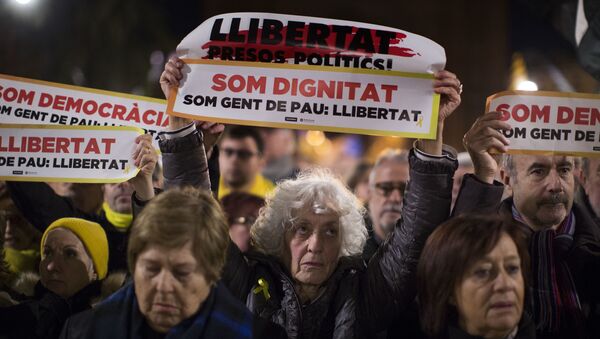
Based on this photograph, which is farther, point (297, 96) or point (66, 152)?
point (66, 152)

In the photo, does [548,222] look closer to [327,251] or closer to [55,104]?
[327,251]

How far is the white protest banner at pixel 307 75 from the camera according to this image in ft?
12.5

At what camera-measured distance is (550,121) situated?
154 inches

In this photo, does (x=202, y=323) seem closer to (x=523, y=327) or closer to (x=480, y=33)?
(x=523, y=327)

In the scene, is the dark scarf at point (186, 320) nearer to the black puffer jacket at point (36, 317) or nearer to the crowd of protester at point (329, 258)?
the crowd of protester at point (329, 258)

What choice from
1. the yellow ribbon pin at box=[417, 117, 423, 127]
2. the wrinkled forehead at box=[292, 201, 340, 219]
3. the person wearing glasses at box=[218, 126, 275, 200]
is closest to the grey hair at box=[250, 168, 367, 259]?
the wrinkled forehead at box=[292, 201, 340, 219]

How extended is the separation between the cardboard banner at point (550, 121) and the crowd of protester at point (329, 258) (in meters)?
0.08

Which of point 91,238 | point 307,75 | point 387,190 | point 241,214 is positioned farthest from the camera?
point 387,190

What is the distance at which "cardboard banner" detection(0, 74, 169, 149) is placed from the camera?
4.58 m

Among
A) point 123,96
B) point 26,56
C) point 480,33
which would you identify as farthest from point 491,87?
point 123,96

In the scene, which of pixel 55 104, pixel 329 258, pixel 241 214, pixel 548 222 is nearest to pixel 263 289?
pixel 329 258

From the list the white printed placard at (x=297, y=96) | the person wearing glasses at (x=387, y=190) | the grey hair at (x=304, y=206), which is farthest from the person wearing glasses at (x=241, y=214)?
the white printed placard at (x=297, y=96)

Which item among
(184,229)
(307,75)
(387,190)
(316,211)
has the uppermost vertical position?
(307,75)

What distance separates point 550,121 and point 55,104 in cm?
240
